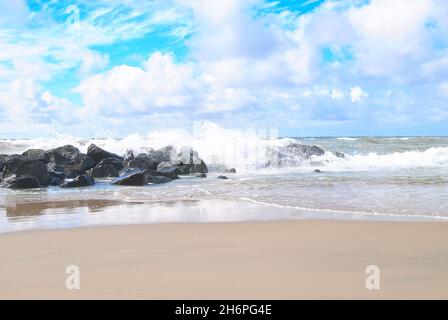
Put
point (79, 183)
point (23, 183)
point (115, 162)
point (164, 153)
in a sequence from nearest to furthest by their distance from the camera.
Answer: point (23, 183), point (79, 183), point (115, 162), point (164, 153)

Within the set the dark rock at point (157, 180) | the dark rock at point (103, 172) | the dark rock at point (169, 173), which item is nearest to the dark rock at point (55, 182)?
the dark rock at point (103, 172)

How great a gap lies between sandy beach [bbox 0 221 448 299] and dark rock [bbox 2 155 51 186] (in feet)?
27.3

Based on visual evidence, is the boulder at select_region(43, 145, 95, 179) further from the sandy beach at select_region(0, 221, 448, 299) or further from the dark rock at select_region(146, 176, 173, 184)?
the sandy beach at select_region(0, 221, 448, 299)

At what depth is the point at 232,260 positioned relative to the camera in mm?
4453

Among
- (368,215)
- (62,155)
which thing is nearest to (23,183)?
(62,155)

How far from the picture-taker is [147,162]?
1750cm

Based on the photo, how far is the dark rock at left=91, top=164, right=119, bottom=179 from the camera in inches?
627

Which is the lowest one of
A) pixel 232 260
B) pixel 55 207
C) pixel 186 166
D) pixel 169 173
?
pixel 232 260

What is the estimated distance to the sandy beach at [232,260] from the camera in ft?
11.8

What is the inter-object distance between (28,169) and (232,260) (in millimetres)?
11229

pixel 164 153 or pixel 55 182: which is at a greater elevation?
pixel 164 153

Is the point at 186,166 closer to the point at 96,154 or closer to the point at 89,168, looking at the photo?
the point at 89,168

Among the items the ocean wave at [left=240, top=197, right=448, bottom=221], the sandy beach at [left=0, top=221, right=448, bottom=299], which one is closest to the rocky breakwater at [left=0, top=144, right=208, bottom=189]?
the ocean wave at [left=240, top=197, right=448, bottom=221]

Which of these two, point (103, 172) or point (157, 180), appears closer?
point (157, 180)
